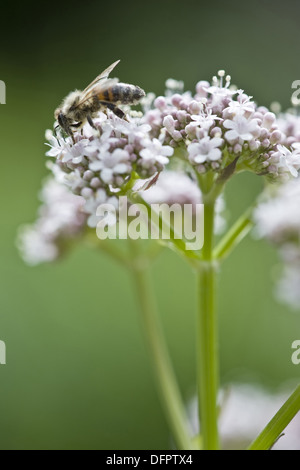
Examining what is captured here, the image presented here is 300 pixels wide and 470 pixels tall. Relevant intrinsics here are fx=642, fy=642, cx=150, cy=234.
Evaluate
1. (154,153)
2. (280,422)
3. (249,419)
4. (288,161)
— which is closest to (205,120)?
(154,153)

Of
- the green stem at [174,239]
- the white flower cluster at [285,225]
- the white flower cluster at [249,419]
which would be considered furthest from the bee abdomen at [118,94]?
the white flower cluster at [249,419]

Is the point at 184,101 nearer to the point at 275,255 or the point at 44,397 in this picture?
the point at 44,397

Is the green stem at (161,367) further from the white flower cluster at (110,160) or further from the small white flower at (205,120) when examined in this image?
the small white flower at (205,120)

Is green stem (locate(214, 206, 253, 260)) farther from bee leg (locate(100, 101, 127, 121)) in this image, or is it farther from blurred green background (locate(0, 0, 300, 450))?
blurred green background (locate(0, 0, 300, 450))

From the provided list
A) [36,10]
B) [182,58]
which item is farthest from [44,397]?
[36,10]
